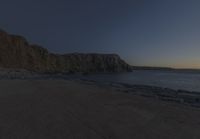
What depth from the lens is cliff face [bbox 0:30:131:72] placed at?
7812 cm

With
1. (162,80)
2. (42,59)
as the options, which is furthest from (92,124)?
(42,59)

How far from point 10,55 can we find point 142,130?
263ft

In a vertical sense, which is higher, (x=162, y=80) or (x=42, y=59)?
(x=42, y=59)

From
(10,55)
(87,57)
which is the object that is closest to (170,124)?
(10,55)

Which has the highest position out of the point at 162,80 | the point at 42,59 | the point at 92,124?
the point at 42,59

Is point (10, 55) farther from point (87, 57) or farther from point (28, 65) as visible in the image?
point (87, 57)

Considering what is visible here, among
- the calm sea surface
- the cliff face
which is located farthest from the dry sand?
the cliff face

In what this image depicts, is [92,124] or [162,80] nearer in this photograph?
[92,124]

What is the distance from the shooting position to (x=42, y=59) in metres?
100

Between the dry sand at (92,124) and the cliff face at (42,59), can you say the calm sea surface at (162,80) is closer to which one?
the dry sand at (92,124)

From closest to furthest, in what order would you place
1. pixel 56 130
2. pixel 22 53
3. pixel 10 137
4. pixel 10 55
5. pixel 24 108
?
pixel 10 137, pixel 56 130, pixel 24 108, pixel 10 55, pixel 22 53

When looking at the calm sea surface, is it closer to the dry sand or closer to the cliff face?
the dry sand

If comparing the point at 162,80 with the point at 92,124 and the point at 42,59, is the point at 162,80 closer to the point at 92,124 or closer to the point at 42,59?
the point at 92,124

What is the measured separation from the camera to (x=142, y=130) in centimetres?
685
